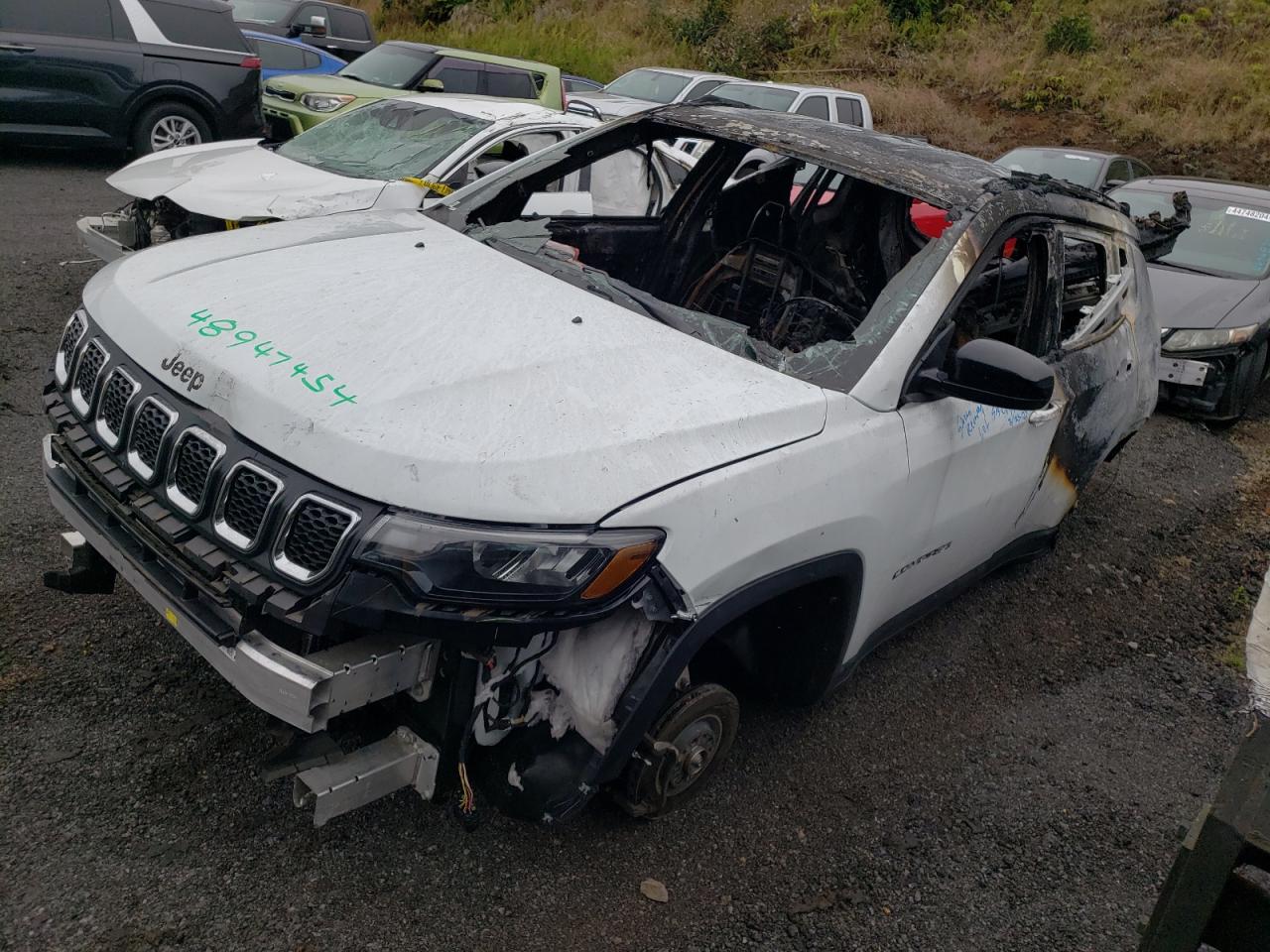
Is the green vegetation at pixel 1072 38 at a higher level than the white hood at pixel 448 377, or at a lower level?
higher

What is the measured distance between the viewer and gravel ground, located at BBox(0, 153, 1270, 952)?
2490 mm

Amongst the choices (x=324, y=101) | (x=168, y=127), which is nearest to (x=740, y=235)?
(x=324, y=101)

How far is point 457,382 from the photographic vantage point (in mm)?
2396

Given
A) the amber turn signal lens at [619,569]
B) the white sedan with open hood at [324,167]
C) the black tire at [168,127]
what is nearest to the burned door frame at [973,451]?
the amber turn signal lens at [619,569]

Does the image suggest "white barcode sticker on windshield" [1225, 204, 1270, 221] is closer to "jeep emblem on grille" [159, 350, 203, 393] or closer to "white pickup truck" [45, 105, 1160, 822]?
"white pickup truck" [45, 105, 1160, 822]

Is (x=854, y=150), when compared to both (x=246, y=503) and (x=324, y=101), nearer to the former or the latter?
(x=246, y=503)

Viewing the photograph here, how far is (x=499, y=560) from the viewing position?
2098 millimetres

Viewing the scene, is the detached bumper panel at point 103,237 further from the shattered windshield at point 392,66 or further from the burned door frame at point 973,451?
the shattered windshield at point 392,66

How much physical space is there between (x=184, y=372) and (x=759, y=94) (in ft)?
38.5

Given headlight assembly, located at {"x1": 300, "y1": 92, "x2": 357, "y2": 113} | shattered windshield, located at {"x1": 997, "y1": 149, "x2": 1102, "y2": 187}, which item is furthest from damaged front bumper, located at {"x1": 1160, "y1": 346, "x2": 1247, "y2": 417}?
headlight assembly, located at {"x1": 300, "y1": 92, "x2": 357, "y2": 113}

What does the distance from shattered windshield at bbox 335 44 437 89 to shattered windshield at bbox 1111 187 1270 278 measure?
271 inches

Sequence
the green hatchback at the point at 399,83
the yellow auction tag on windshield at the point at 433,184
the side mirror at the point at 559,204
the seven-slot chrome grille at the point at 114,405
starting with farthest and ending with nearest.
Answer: the green hatchback at the point at 399,83 < the yellow auction tag on windshield at the point at 433,184 < the side mirror at the point at 559,204 < the seven-slot chrome grille at the point at 114,405

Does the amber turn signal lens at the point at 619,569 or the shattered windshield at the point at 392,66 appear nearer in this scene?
the amber turn signal lens at the point at 619,569

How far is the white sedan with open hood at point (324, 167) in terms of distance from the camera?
580 centimetres
